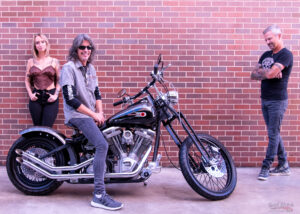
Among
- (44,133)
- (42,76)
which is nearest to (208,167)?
(44,133)

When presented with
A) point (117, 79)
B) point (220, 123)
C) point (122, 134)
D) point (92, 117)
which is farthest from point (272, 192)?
point (117, 79)

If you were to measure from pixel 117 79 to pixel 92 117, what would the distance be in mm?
1525

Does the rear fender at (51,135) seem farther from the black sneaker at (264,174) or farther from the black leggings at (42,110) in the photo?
the black sneaker at (264,174)

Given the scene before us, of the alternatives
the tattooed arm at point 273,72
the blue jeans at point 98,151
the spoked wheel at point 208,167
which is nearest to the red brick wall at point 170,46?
the tattooed arm at point 273,72

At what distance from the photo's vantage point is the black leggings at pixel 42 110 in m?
4.89

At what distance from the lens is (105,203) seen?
3691 mm

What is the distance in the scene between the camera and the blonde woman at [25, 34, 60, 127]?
192 inches

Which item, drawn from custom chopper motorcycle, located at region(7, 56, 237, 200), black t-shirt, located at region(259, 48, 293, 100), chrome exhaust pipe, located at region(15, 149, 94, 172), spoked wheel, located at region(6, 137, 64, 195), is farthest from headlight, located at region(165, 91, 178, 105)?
black t-shirt, located at region(259, 48, 293, 100)

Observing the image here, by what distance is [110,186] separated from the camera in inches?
178

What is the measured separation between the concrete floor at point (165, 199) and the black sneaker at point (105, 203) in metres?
0.06

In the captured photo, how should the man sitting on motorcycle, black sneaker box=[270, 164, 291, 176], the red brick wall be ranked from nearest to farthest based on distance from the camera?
the man sitting on motorcycle → black sneaker box=[270, 164, 291, 176] → the red brick wall

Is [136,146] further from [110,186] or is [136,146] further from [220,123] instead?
[220,123]

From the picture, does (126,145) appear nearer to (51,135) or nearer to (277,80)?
(51,135)

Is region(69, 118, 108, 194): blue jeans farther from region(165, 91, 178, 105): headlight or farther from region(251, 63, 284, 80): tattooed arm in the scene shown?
region(251, 63, 284, 80): tattooed arm
